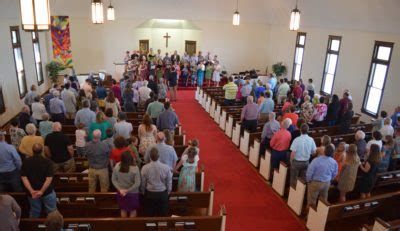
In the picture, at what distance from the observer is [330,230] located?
221 inches

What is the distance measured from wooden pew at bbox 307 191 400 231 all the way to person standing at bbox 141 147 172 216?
258 centimetres

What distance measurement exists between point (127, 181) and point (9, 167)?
7.44ft

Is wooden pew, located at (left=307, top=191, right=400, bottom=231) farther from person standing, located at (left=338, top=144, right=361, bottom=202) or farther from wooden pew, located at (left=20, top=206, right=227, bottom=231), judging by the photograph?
wooden pew, located at (left=20, top=206, right=227, bottom=231)

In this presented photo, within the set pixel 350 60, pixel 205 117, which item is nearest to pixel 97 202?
pixel 205 117

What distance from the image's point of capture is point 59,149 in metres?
5.71

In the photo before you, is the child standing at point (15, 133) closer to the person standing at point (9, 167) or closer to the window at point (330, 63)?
the person standing at point (9, 167)

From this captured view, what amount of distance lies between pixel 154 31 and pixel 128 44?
184 centimetres

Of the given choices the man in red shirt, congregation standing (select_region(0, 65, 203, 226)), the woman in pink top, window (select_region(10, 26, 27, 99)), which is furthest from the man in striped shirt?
window (select_region(10, 26, 27, 99))

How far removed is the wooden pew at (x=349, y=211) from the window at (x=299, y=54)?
10.7m

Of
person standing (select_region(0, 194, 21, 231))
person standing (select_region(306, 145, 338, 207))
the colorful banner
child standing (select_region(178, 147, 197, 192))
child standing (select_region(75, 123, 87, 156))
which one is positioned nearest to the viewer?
person standing (select_region(0, 194, 21, 231))

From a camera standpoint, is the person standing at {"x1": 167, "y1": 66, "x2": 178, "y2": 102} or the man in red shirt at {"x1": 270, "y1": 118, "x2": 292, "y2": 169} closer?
the man in red shirt at {"x1": 270, "y1": 118, "x2": 292, "y2": 169}

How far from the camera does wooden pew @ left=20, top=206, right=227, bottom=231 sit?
4233 mm

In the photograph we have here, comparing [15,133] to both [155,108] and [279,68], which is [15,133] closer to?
[155,108]

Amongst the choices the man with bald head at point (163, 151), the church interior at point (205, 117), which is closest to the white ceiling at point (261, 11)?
the church interior at point (205, 117)
